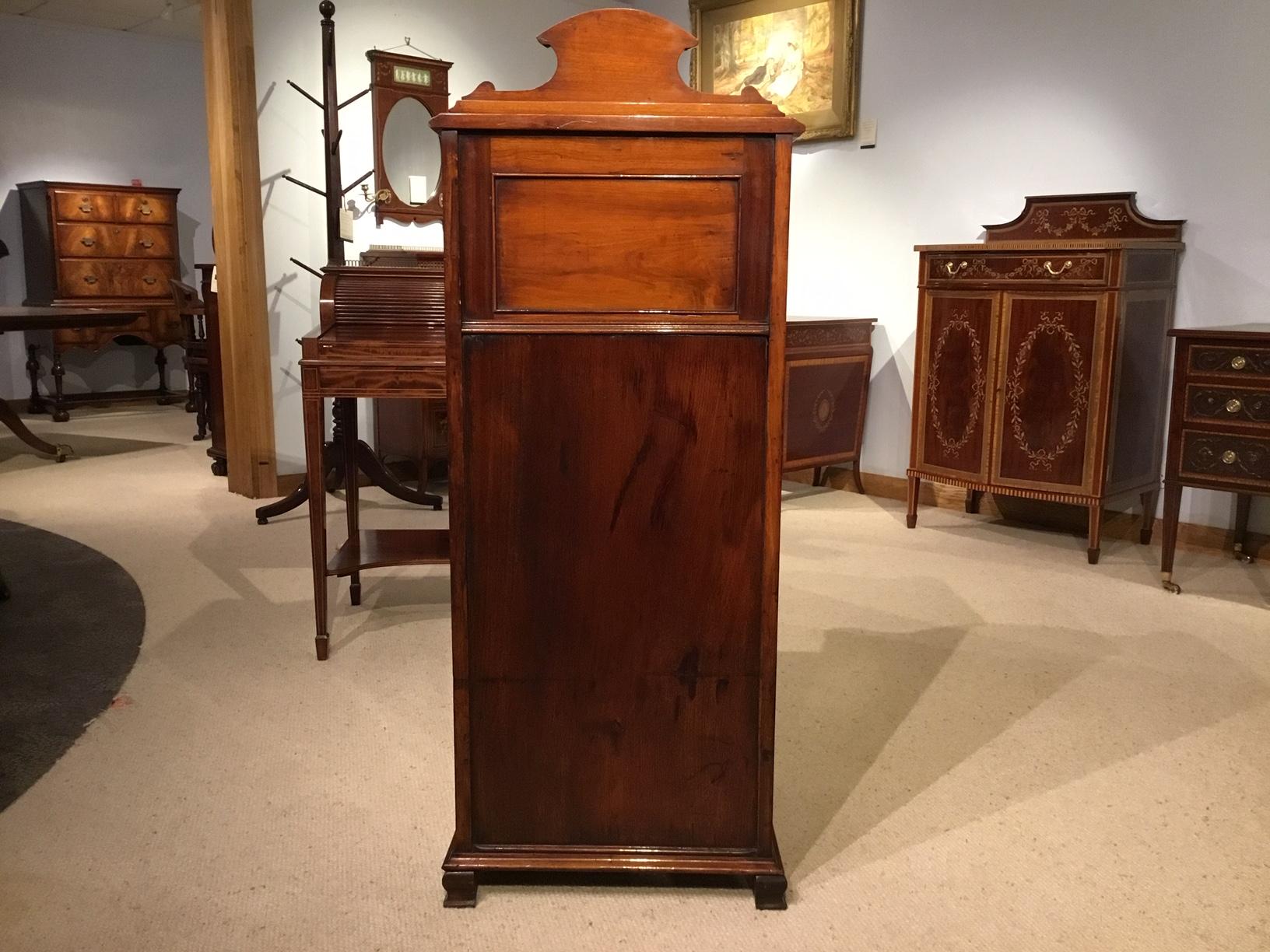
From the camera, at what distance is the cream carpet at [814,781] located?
1715 mm

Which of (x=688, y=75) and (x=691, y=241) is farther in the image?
(x=688, y=75)

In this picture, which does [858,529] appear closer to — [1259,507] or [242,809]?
[1259,507]

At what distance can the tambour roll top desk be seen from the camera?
61.1 inches

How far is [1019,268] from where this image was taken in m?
3.97

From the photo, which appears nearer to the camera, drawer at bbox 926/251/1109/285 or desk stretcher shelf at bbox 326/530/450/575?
desk stretcher shelf at bbox 326/530/450/575

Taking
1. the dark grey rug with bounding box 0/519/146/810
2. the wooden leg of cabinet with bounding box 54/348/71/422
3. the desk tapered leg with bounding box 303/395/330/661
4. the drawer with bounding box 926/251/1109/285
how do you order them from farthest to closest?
1. the wooden leg of cabinet with bounding box 54/348/71/422
2. the drawer with bounding box 926/251/1109/285
3. the desk tapered leg with bounding box 303/395/330/661
4. the dark grey rug with bounding box 0/519/146/810

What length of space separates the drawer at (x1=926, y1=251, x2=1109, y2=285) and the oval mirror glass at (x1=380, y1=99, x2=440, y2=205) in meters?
2.42

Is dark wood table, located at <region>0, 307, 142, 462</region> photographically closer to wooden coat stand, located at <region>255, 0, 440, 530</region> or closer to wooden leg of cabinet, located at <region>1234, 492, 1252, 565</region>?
wooden coat stand, located at <region>255, 0, 440, 530</region>

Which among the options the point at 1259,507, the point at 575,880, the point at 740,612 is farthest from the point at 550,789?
the point at 1259,507

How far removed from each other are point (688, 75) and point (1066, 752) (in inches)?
175

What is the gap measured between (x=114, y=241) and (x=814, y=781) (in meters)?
7.39

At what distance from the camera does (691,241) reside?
1.57m

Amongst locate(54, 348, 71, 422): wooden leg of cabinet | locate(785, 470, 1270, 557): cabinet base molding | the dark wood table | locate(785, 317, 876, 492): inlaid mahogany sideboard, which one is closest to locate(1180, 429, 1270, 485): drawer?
locate(785, 470, 1270, 557): cabinet base molding

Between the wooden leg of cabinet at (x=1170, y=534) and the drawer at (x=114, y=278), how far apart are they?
684cm
